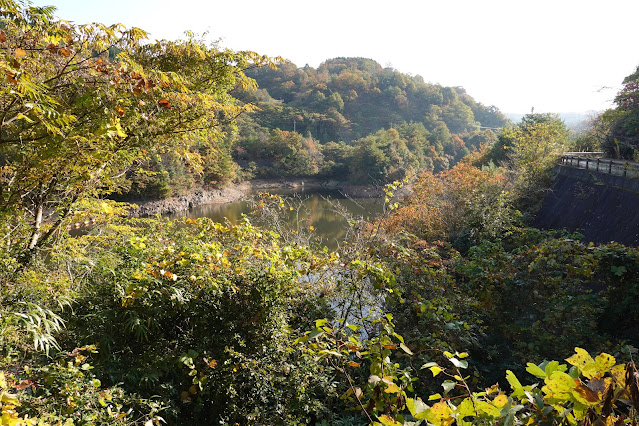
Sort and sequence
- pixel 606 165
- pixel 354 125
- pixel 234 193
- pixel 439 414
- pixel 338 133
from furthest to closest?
pixel 354 125 < pixel 338 133 < pixel 234 193 < pixel 606 165 < pixel 439 414

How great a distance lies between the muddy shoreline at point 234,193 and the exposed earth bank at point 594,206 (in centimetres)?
1066

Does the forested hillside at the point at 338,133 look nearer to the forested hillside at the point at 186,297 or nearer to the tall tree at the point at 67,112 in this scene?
the tall tree at the point at 67,112

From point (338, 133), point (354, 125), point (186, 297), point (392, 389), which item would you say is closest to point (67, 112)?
point (186, 297)

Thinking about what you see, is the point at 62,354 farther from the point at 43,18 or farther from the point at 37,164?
the point at 43,18

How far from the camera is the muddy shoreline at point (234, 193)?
24.1m

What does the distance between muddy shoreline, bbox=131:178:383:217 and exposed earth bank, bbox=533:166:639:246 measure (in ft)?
35.0

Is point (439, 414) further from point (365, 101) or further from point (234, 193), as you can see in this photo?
point (365, 101)

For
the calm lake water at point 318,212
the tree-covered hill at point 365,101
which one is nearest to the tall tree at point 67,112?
the calm lake water at point 318,212

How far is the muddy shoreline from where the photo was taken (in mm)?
24109

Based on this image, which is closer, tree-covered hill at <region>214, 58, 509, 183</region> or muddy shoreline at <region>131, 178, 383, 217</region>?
muddy shoreline at <region>131, 178, 383, 217</region>

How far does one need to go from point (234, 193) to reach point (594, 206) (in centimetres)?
2660

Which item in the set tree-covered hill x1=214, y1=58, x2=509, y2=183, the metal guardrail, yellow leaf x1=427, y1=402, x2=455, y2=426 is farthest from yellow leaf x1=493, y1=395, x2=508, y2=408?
tree-covered hill x1=214, y1=58, x2=509, y2=183

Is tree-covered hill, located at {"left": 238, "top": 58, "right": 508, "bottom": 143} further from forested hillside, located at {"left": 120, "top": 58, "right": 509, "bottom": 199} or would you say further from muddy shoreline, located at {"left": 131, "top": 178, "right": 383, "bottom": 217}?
muddy shoreline, located at {"left": 131, "top": 178, "right": 383, "bottom": 217}

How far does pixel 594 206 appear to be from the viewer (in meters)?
9.23
